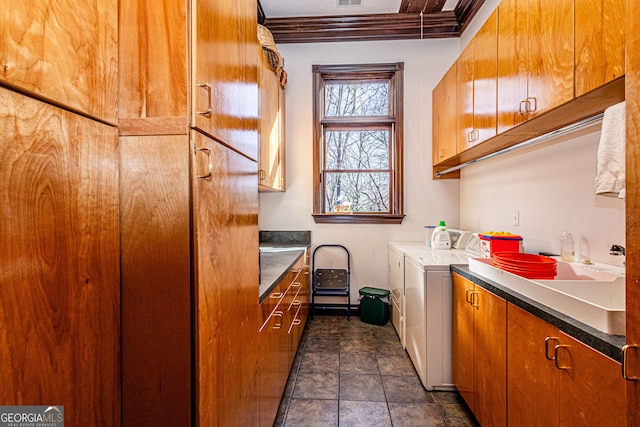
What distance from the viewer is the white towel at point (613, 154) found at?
44.1 inches

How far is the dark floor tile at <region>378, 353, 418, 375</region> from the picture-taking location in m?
2.24

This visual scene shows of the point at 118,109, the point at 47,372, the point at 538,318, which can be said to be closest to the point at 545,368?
the point at 538,318

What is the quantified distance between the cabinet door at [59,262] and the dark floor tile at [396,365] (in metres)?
1.93

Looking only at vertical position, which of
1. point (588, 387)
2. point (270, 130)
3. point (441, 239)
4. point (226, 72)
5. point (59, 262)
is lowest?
point (588, 387)

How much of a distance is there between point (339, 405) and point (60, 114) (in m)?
2.00

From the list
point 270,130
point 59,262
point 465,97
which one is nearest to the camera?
point 59,262

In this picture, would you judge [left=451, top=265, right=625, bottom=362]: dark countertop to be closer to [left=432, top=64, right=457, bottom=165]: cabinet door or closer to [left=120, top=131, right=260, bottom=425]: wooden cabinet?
[left=120, top=131, right=260, bottom=425]: wooden cabinet

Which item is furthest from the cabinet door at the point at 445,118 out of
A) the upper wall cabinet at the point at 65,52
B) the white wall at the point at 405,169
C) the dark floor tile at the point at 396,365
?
the upper wall cabinet at the point at 65,52

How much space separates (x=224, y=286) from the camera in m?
0.98

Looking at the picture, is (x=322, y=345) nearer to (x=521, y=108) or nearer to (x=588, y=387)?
(x=588, y=387)

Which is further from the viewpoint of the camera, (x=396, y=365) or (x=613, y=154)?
(x=396, y=365)

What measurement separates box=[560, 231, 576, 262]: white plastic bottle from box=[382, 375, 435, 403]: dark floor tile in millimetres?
1194

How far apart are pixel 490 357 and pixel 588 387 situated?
630mm

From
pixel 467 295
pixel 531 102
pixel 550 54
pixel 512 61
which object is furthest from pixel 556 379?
pixel 512 61
